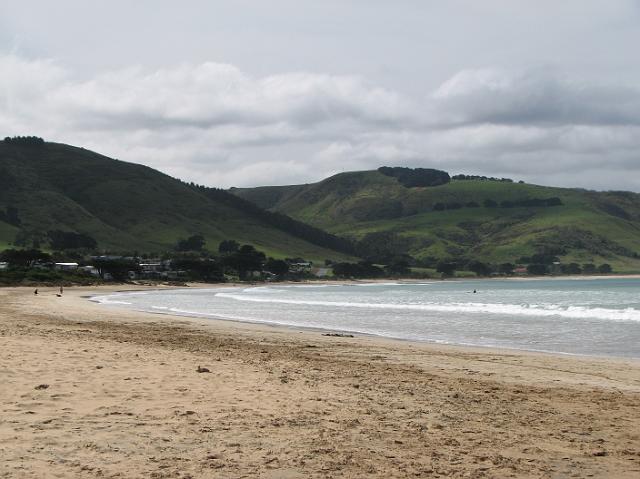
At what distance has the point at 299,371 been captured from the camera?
56.5 ft

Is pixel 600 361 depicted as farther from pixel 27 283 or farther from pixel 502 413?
pixel 27 283

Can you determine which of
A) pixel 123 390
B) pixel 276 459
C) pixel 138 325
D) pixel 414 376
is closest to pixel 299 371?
pixel 414 376

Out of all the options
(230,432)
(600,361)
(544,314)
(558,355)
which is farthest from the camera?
(544,314)

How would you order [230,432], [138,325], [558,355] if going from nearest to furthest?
[230,432] < [558,355] < [138,325]

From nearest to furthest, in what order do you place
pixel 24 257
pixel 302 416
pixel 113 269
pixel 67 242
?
pixel 302 416 → pixel 24 257 → pixel 113 269 → pixel 67 242

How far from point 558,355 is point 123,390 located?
1590 cm

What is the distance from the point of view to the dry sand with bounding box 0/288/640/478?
→ 29.6ft

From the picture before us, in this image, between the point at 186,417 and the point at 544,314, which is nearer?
the point at 186,417

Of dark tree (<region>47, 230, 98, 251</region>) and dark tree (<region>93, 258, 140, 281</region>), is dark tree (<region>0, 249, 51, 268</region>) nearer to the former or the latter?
dark tree (<region>93, 258, 140, 281</region>)

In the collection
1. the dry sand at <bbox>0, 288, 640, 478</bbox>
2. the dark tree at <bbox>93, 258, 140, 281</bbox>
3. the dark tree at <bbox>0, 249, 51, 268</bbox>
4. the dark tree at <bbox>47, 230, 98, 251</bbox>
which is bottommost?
the dry sand at <bbox>0, 288, 640, 478</bbox>

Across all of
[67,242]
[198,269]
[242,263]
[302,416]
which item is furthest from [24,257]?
[302,416]

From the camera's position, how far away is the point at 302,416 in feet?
38.6

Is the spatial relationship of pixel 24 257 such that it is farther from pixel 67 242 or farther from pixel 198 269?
pixel 67 242

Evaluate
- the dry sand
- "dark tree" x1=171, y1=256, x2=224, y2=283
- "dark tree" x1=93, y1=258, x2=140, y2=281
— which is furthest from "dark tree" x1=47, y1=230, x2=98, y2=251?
the dry sand
